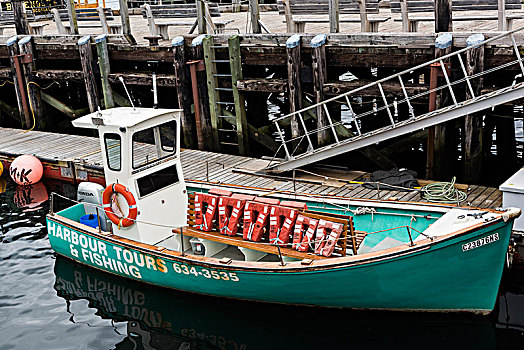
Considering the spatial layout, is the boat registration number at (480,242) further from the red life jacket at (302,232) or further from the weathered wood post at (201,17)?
the weathered wood post at (201,17)

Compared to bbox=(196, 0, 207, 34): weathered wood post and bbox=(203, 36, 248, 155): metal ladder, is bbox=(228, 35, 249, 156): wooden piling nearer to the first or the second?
bbox=(203, 36, 248, 155): metal ladder

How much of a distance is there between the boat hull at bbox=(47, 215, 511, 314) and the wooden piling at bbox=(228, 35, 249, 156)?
481cm

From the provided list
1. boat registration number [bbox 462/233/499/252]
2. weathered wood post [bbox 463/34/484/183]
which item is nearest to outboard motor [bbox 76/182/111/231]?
boat registration number [bbox 462/233/499/252]

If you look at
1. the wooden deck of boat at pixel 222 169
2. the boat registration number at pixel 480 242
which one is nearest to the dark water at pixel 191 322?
the boat registration number at pixel 480 242

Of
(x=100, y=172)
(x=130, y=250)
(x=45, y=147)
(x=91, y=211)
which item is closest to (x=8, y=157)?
(x=45, y=147)

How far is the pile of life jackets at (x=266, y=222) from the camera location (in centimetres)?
889

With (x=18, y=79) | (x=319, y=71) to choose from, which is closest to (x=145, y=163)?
(x=319, y=71)

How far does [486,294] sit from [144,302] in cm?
483

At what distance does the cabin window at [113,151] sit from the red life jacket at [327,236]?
10.2 ft

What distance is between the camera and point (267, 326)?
907cm

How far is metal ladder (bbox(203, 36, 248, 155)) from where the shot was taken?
13570mm

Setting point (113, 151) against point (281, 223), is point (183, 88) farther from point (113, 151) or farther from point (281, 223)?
point (281, 223)

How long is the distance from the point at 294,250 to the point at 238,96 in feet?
17.5

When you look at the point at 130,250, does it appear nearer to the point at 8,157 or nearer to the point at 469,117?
the point at 469,117
